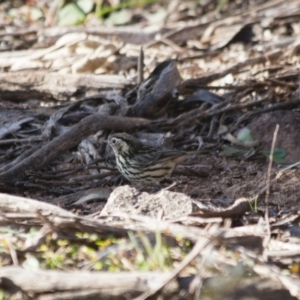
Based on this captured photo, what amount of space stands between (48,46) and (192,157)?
3136 mm

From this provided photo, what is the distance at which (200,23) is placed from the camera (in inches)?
429

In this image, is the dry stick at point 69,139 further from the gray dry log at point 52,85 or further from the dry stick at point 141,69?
the gray dry log at point 52,85

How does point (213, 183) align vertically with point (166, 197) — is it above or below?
below

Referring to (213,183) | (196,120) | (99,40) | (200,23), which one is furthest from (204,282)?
(200,23)

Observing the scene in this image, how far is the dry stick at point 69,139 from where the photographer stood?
6689 millimetres

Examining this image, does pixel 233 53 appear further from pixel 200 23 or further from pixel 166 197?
pixel 166 197

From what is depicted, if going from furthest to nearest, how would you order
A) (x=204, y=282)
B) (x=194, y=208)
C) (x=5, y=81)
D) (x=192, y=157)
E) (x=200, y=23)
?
1. (x=200, y=23)
2. (x=5, y=81)
3. (x=192, y=157)
4. (x=194, y=208)
5. (x=204, y=282)

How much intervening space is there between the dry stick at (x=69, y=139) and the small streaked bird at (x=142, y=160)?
35 centimetres

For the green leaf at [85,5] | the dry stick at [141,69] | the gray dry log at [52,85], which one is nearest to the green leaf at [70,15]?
the green leaf at [85,5]

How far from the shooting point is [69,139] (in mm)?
7160

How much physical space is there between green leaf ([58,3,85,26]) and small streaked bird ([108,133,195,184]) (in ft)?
16.0

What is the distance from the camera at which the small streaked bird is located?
6.78 meters

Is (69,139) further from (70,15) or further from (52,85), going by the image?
(70,15)

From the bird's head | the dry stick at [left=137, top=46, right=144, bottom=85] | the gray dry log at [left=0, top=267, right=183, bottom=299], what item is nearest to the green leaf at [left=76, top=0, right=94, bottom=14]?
the dry stick at [left=137, top=46, right=144, bottom=85]
